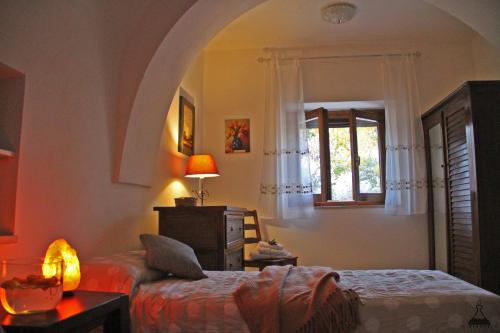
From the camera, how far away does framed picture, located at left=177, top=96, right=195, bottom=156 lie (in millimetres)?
3822

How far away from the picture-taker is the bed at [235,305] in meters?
1.78

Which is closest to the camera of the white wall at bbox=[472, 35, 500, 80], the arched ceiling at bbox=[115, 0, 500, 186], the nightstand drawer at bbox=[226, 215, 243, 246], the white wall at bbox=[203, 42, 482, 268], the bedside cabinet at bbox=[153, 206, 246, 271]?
the arched ceiling at bbox=[115, 0, 500, 186]

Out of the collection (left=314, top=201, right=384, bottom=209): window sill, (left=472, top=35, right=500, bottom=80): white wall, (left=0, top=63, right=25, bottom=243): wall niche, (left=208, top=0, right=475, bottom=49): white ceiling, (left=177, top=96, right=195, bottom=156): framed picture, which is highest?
(left=208, top=0, right=475, bottom=49): white ceiling

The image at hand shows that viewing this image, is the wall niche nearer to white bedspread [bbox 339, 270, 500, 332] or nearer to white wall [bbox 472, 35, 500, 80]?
white bedspread [bbox 339, 270, 500, 332]

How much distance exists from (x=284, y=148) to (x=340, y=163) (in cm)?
70

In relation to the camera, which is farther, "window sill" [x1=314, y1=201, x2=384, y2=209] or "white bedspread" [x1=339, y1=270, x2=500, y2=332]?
"window sill" [x1=314, y1=201, x2=384, y2=209]

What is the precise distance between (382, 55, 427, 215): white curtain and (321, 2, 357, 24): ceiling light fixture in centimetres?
89

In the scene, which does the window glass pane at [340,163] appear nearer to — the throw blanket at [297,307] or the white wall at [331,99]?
the white wall at [331,99]

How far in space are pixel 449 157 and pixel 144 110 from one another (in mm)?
2610

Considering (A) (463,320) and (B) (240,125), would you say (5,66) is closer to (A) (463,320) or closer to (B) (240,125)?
(A) (463,320)

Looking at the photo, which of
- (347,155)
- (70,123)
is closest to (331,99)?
(347,155)

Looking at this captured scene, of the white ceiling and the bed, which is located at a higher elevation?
the white ceiling

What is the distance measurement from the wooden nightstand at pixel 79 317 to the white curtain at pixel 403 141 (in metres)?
3.23

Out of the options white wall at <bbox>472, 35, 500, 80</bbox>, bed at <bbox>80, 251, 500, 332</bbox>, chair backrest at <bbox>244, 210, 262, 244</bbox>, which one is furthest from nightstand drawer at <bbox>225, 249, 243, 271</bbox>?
white wall at <bbox>472, 35, 500, 80</bbox>
